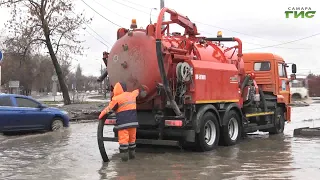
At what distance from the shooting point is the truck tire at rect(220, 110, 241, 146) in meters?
11.0

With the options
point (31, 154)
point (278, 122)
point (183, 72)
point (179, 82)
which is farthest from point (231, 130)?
point (31, 154)

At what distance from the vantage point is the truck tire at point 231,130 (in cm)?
1104

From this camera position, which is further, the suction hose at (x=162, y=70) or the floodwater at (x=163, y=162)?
the suction hose at (x=162, y=70)

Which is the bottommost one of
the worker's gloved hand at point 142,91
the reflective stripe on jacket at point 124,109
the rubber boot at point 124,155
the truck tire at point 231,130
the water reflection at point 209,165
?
the water reflection at point 209,165

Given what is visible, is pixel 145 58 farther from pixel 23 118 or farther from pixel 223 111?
pixel 23 118

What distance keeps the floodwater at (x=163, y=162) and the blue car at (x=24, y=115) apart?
1.42 meters

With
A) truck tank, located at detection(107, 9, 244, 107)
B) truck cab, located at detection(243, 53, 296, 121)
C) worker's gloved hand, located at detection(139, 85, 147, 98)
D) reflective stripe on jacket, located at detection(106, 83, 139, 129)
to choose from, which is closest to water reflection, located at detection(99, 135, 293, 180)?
reflective stripe on jacket, located at detection(106, 83, 139, 129)

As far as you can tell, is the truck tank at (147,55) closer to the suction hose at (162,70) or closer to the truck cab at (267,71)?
the suction hose at (162,70)

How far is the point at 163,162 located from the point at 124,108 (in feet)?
4.62

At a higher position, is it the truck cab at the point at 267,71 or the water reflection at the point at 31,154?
the truck cab at the point at 267,71

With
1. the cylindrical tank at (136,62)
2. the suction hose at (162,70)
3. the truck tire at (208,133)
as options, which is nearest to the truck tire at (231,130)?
the truck tire at (208,133)

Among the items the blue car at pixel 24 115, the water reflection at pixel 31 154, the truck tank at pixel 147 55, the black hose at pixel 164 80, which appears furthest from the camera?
the blue car at pixel 24 115

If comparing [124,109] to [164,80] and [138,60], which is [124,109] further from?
[138,60]

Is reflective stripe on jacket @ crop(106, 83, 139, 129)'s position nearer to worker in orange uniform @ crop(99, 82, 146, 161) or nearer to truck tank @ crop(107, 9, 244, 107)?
worker in orange uniform @ crop(99, 82, 146, 161)
